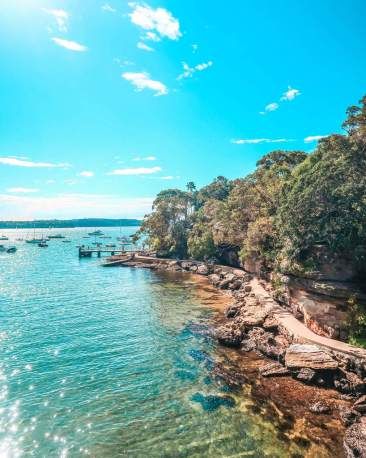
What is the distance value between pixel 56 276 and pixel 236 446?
161ft

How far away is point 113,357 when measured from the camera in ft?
71.2

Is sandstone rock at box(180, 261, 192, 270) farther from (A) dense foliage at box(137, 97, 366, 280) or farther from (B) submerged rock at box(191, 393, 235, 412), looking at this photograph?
(B) submerged rock at box(191, 393, 235, 412)

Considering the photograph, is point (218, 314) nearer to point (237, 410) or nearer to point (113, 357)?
point (113, 357)

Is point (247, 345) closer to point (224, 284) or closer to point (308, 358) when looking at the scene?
point (308, 358)

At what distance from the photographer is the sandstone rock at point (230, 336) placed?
23.1m

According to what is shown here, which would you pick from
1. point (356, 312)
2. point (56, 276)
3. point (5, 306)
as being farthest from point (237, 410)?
point (56, 276)

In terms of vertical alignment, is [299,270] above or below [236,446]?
above

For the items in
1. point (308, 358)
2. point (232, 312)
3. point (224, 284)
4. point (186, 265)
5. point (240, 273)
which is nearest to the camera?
point (308, 358)

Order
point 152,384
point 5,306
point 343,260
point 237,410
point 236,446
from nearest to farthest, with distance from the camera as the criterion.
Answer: point 236,446 → point 237,410 → point 152,384 → point 343,260 → point 5,306

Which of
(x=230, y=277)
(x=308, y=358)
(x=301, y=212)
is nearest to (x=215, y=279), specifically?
(x=230, y=277)

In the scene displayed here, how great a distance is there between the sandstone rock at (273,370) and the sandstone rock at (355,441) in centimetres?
506

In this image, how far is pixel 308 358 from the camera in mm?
18844

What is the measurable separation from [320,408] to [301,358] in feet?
12.6

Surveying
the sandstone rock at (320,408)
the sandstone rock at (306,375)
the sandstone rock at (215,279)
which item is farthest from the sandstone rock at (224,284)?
the sandstone rock at (320,408)
